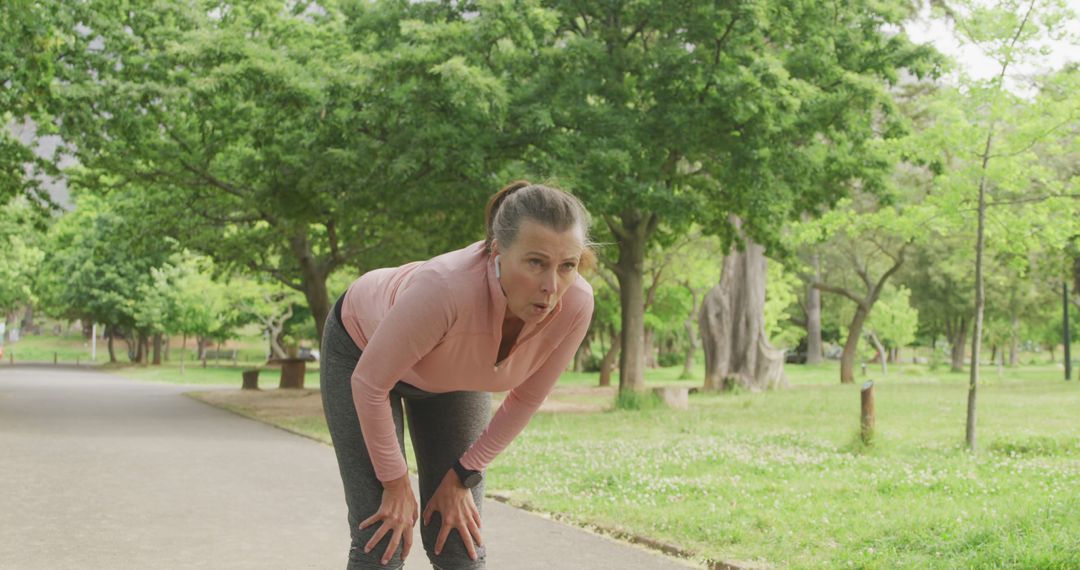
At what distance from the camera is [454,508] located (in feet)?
11.2

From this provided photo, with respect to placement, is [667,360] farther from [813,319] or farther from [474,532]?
[474,532]

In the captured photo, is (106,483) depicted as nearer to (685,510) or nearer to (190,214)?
(685,510)

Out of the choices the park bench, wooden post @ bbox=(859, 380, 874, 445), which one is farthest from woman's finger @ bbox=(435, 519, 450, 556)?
the park bench

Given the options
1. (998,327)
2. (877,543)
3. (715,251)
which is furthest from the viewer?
(998,327)

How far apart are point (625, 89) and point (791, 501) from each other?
10.7m

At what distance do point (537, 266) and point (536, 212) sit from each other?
Result: 14 cm

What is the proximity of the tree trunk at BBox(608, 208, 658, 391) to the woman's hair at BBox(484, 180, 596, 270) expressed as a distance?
56.9ft

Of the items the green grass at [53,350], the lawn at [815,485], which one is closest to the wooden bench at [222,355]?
the green grass at [53,350]

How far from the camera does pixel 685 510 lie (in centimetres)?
747

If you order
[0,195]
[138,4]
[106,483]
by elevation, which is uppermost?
[138,4]

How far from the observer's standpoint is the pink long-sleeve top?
9.25 ft

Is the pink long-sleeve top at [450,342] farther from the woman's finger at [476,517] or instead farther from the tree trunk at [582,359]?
the tree trunk at [582,359]

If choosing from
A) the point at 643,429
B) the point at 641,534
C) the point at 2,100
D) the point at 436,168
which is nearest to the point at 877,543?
the point at 641,534

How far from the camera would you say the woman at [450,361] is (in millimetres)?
2795
